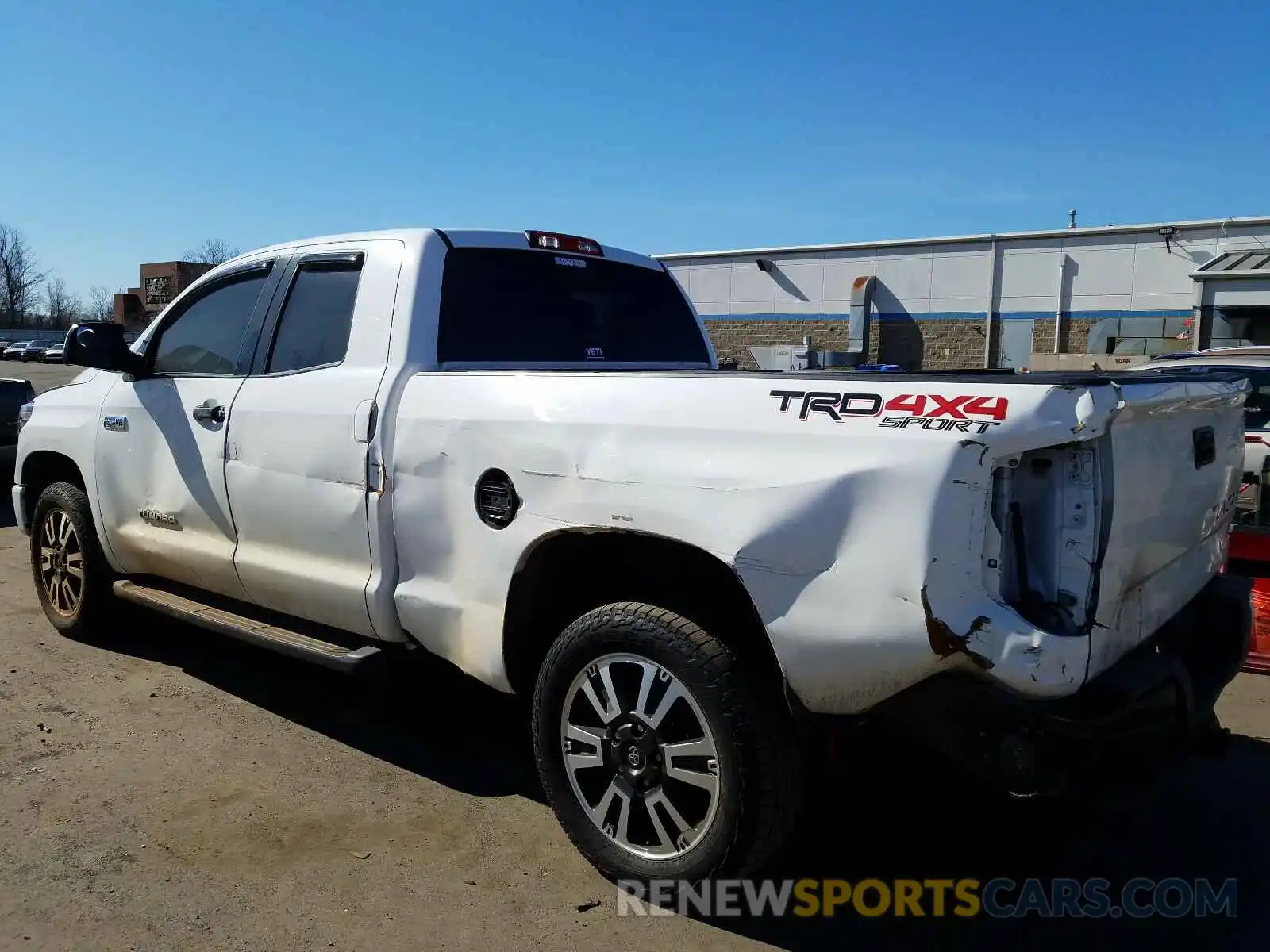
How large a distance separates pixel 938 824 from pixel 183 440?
356cm

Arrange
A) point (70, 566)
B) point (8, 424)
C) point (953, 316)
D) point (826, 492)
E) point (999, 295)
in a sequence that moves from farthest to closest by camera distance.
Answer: point (953, 316) < point (999, 295) < point (8, 424) < point (70, 566) < point (826, 492)

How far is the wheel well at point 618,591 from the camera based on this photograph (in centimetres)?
289

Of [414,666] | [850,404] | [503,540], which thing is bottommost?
[414,666]

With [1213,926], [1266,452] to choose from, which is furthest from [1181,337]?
[1213,926]

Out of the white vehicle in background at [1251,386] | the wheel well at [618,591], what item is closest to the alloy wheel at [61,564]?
the wheel well at [618,591]

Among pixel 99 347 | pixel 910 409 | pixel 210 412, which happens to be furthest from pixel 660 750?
pixel 99 347

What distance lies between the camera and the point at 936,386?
2.43m

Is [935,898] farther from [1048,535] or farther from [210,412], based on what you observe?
[210,412]

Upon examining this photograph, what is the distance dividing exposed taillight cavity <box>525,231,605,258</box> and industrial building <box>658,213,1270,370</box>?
14.4 metres

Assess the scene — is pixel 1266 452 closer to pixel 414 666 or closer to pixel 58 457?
pixel 414 666

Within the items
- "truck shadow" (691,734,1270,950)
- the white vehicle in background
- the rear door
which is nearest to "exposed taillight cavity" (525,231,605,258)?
the rear door

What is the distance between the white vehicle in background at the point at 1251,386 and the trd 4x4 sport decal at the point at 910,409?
485 centimetres

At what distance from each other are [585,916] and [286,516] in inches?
76.7

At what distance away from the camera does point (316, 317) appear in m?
4.19
